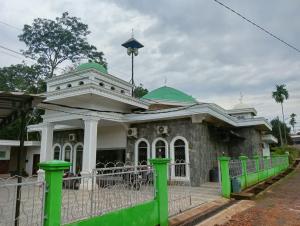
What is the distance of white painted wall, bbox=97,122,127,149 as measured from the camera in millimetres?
14469

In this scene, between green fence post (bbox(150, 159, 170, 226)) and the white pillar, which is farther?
the white pillar

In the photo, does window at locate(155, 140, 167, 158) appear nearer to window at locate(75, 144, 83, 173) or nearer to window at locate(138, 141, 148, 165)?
window at locate(138, 141, 148, 165)

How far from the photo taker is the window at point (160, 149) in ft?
42.3

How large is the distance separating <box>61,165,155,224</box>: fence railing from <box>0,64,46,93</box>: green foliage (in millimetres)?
22029

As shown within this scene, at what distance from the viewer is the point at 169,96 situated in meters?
18.4

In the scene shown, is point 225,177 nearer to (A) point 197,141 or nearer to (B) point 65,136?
(A) point 197,141

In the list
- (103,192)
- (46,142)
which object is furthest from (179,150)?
(103,192)

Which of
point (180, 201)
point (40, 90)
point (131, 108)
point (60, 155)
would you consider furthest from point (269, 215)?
point (40, 90)

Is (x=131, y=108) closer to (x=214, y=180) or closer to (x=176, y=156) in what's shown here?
(x=176, y=156)

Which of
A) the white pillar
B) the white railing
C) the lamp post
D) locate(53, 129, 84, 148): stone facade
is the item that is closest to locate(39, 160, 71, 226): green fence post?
the white railing

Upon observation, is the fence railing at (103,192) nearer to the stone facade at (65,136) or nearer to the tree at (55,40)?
the stone facade at (65,136)

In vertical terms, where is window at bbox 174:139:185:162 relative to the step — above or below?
above

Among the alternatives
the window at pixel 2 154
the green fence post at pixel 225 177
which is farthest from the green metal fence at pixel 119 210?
the window at pixel 2 154

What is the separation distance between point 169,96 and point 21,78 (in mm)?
15845
